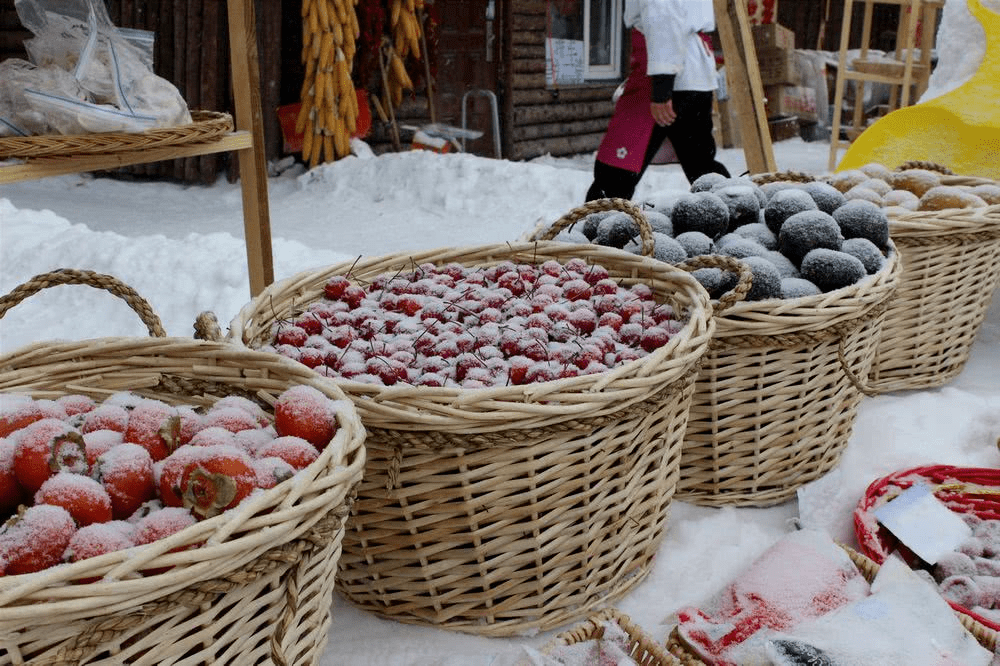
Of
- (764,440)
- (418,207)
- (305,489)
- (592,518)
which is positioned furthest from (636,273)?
(418,207)

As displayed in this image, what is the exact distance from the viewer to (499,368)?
56.8 inches

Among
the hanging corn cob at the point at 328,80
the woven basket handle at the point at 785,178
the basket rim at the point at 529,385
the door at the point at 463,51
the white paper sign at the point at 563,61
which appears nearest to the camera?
the basket rim at the point at 529,385

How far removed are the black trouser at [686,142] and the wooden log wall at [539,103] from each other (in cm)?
477

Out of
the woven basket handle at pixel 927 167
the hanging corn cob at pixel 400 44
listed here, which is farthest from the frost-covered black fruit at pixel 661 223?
the hanging corn cob at pixel 400 44

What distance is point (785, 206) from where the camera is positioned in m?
2.16

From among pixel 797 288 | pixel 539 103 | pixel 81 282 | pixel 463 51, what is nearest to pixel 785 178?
pixel 797 288

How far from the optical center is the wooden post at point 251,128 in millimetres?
2330

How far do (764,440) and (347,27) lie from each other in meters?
5.91

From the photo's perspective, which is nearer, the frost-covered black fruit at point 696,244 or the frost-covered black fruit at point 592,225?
the frost-covered black fruit at point 696,244

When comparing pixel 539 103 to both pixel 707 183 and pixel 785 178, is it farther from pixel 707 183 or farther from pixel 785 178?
pixel 707 183

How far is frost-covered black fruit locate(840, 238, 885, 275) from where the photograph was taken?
208cm

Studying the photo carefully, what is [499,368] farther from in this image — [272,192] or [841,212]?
[272,192]

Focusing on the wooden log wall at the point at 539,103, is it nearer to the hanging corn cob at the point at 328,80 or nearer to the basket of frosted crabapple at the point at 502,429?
the hanging corn cob at the point at 328,80

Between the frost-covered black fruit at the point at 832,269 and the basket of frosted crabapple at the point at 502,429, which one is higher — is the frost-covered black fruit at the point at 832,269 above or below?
above
